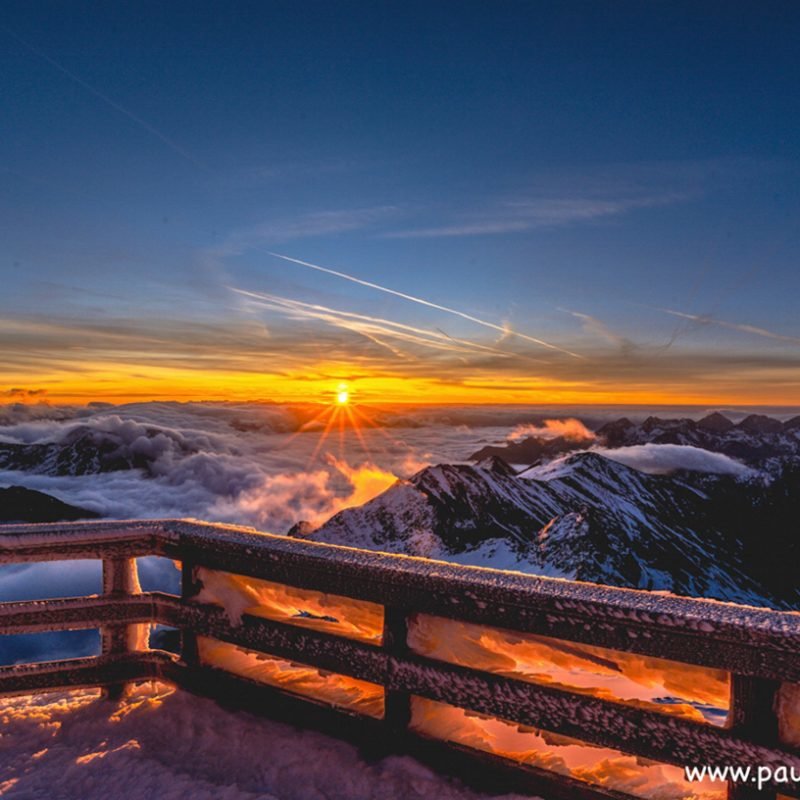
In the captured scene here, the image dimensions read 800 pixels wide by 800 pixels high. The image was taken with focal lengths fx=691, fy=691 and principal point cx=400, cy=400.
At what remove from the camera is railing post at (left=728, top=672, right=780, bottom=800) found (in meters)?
2.71

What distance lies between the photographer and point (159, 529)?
439 centimetres

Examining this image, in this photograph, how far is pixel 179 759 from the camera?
3.90 meters

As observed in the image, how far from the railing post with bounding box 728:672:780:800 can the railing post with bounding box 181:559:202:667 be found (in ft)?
10.1

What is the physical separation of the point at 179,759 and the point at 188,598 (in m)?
0.93

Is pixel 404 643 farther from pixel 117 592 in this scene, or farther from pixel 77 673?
pixel 77 673

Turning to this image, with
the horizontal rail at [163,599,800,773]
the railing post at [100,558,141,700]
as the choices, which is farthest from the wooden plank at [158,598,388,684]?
the railing post at [100,558,141,700]

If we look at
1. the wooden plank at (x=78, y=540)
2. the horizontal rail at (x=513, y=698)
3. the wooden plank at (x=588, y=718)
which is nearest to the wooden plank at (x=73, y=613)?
the wooden plank at (x=78, y=540)

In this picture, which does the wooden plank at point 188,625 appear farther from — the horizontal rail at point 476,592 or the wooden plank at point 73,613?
the wooden plank at point 73,613

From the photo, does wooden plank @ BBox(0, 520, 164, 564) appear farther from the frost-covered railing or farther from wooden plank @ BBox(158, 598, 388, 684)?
wooden plank @ BBox(158, 598, 388, 684)

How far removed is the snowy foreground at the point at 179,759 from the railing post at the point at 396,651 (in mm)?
193

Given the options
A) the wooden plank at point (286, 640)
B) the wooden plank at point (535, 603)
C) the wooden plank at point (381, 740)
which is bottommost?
the wooden plank at point (381, 740)

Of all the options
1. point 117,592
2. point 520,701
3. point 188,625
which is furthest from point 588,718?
point 117,592

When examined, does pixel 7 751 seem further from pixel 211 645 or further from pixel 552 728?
pixel 552 728

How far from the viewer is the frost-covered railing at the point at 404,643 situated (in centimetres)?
278
